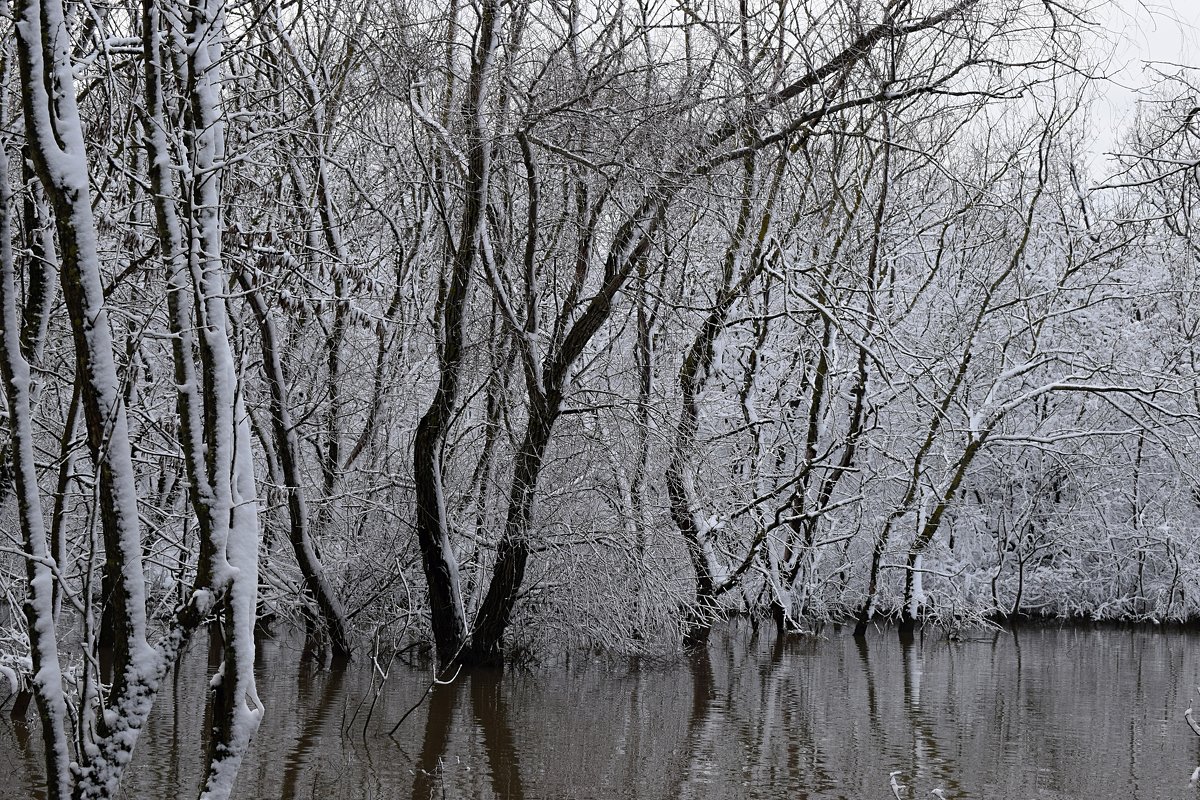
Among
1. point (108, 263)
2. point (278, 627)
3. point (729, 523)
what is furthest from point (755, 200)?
point (278, 627)

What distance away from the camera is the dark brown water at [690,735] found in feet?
27.2

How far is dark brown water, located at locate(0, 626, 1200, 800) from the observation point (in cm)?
828

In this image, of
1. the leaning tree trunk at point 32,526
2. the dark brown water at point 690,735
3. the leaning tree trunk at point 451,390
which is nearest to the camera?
the leaning tree trunk at point 32,526

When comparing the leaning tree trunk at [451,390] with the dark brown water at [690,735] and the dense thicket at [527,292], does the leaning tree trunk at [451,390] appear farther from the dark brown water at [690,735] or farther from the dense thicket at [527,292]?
the dark brown water at [690,735]

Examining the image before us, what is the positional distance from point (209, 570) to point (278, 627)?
15.1 metres

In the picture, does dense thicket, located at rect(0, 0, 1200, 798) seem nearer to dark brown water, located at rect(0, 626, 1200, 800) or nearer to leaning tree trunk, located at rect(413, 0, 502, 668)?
leaning tree trunk, located at rect(413, 0, 502, 668)

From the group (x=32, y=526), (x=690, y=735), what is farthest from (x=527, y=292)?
(x=32, y=526)

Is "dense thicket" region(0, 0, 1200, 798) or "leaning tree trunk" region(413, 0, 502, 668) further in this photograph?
"leaning tree trunk" region(413, 0, 502, 668)

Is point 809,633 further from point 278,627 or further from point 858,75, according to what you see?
point 858,75

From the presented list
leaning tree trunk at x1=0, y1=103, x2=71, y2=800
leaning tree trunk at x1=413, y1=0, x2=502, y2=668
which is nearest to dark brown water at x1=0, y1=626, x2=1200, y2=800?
leaning tree trunk at x1=413, y1=0, x2=502, y2=668

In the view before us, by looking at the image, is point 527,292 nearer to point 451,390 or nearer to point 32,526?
point 451,390

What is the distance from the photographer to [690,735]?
10.3 metres

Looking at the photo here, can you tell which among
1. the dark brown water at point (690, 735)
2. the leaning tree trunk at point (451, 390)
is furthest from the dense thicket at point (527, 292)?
the dark brown water at point (690, 735)

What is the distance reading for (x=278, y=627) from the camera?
18312 mm
